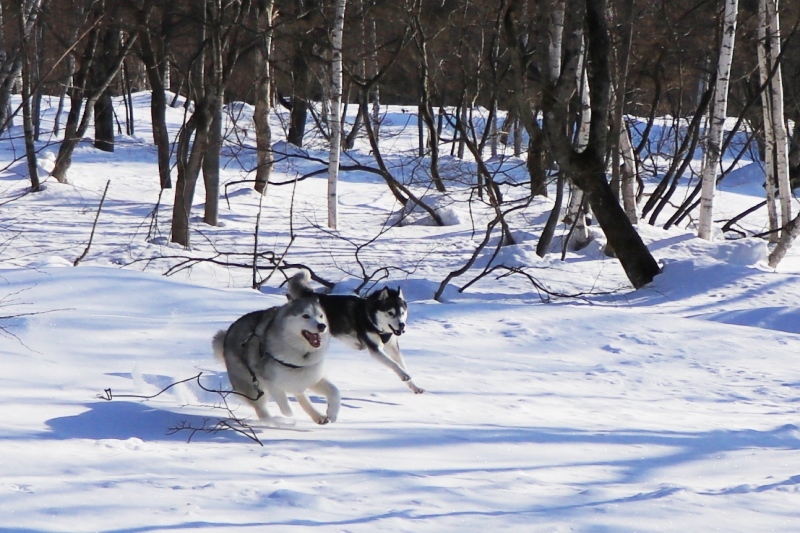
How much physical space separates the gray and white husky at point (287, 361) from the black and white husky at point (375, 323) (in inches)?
56.8

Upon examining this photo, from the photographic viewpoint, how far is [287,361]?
552 cm

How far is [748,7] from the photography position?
24.4m

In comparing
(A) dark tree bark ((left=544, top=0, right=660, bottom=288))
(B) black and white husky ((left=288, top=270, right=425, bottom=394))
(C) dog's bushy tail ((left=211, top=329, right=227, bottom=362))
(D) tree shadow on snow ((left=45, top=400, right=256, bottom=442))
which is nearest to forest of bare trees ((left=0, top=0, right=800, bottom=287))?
(A) dark tree bark ((left=544, top=0, right=660, bottom=288))

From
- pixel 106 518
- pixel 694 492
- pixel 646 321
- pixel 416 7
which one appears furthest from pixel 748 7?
pixel 106 518

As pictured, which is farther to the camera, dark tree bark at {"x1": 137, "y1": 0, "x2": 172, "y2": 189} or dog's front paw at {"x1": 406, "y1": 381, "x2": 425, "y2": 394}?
dark tree bark at {"x1": 137, "y1": 0, "x2": 172, "y2": 189}

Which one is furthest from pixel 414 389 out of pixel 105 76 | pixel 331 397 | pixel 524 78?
pixel 105 76

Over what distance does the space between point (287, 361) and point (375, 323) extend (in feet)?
6.58

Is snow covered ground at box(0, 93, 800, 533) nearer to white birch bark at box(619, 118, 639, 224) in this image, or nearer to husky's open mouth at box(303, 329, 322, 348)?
husky's open mouth at box(303, 329, 322, 348)

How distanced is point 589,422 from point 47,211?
16316 millimetres

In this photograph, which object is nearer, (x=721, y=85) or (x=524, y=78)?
(x=524, y=78)

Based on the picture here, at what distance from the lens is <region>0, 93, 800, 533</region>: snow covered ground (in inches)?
149

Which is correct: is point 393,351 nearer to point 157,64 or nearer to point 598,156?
point 598,156

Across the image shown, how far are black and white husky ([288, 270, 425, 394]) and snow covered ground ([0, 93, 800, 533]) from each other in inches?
7.4

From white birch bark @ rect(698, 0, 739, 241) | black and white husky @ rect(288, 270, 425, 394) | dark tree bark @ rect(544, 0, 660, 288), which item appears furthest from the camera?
white birch bark @ rect(698, 0, 739, 241)
